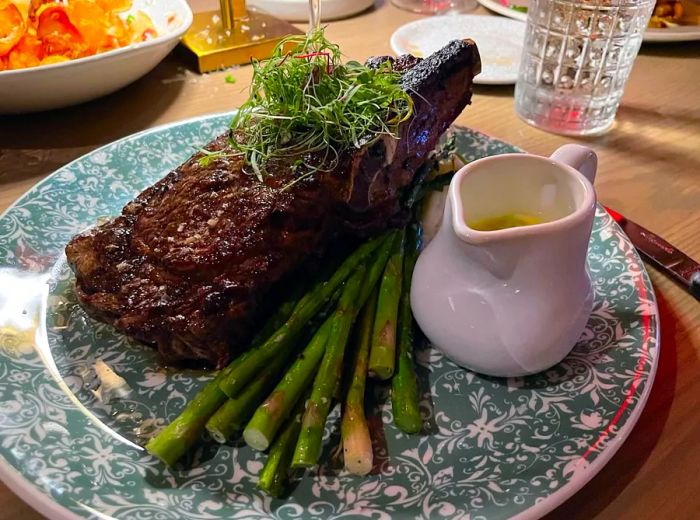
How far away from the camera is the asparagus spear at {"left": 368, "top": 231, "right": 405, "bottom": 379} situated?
4.63ft

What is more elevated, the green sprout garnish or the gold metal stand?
the green sprout garnish

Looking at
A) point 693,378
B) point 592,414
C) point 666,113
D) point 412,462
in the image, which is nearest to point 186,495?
point 412,462

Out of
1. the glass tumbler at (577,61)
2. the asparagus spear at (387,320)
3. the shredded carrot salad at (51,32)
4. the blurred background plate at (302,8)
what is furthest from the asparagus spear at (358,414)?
the blurred background plate at (302,8)

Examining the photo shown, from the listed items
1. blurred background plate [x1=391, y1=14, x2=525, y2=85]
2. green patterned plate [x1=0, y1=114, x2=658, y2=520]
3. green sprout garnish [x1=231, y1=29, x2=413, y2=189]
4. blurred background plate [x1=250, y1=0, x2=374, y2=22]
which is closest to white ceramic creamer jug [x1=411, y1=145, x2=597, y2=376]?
green patterned plate [x1=0, y1=114, x2=658, y2=520]

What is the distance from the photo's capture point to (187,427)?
1247 mm

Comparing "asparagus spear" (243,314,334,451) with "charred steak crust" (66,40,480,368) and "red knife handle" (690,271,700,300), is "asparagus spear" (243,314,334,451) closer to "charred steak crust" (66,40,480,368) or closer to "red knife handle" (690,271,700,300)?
"charred steak crust" (66,40,480,368)

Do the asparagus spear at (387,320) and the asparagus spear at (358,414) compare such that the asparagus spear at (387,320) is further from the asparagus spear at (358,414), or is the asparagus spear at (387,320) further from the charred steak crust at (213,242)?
the charred steak crust at (213,242)

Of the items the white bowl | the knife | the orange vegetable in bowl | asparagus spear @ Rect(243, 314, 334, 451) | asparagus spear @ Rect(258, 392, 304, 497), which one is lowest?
the knife

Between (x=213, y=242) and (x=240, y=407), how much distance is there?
387 mm

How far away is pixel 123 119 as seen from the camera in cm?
257

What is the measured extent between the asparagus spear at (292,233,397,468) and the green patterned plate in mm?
53

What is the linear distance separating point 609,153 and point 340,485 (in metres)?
1.81

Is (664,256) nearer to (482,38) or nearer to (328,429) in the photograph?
(328,429)

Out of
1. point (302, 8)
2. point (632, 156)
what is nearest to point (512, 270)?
point (632, 156)
